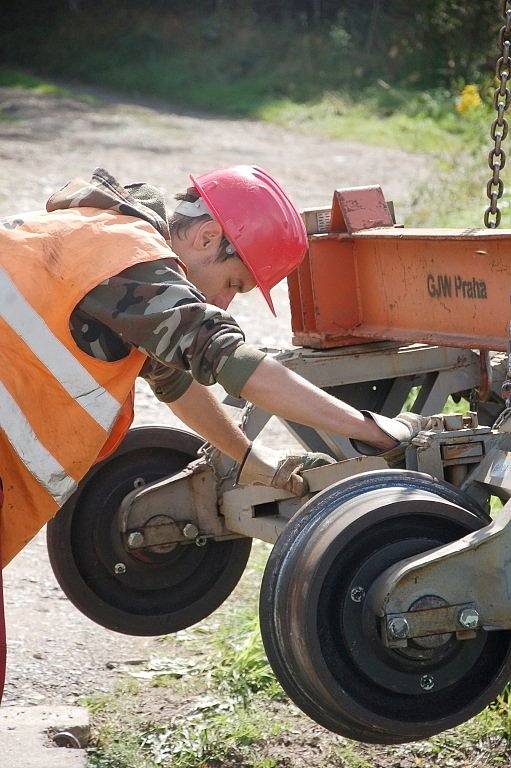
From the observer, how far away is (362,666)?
9.70 ft

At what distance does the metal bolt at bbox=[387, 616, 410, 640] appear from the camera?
9.47ft

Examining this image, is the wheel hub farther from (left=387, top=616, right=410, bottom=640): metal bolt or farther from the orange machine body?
the orange machine body

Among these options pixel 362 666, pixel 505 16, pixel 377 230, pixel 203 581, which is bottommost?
pixel 203 581

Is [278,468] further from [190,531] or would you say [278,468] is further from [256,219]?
[256,219]

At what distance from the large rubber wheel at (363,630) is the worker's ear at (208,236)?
783 millimetres

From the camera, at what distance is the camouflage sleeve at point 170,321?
9.82ft

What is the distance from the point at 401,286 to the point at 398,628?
191cm

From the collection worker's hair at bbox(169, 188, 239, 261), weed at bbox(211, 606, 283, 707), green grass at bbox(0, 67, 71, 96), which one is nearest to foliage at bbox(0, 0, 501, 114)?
green grass at bbox(0, 67, 71, 96)

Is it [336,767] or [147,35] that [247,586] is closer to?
[336,767]

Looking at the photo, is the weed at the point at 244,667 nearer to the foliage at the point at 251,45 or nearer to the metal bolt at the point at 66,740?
the metal bolt at the point at 66,740

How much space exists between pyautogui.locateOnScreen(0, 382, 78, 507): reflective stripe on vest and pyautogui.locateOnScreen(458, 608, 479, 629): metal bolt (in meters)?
1.07

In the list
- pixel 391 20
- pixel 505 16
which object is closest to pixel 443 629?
pixel 505 16

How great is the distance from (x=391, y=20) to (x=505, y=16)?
809 inches

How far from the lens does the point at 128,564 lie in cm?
429
